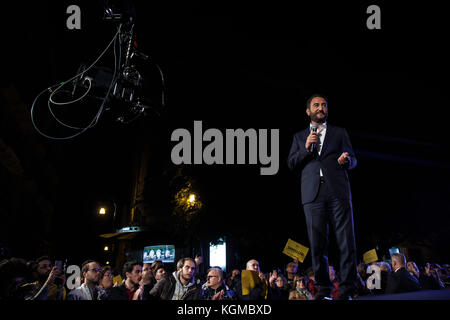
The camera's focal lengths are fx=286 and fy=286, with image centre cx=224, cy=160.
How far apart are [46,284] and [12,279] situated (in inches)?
22.9

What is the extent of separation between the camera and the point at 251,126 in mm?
11250

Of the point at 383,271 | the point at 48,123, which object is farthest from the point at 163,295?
the point at 48,123

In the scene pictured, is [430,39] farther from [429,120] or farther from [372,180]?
[372,180]

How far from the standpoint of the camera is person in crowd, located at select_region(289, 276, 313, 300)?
5.39 meters

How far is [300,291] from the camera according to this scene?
5.66 meters

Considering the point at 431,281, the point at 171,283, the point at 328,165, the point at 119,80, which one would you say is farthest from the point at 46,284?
the point at 431,281

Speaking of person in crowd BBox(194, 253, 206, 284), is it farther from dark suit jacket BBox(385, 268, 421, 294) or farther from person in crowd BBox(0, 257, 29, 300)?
dark suit jacket BBox(385, 268, 421, 294)

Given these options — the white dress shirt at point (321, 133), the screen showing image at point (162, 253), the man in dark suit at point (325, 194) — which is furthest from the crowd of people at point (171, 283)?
the screen showing image at point (162, 253)

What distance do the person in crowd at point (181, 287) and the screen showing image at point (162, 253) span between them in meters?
11.1

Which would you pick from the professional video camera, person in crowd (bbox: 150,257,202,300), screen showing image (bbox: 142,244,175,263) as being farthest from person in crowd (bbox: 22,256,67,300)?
screen showing image (bbox: 142,244,175,263)

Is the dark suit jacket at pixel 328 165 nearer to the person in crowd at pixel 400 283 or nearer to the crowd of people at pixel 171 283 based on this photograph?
the crowd of people at pixel 171 283

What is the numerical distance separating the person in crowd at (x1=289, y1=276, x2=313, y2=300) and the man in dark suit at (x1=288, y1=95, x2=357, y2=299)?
3236 mm

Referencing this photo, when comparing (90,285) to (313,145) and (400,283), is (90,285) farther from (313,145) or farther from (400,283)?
(400,283)

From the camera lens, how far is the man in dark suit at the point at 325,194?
8.27 feet
